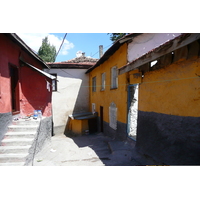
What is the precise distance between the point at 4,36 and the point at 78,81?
8071 mm

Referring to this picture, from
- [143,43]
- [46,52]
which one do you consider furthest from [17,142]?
[46,52]

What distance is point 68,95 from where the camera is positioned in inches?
485

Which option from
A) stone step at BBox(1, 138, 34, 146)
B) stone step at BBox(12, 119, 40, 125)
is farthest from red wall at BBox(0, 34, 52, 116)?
stone step at BBox(1, 138, 34, 146)

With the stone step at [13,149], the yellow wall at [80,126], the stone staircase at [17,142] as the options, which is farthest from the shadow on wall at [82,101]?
the stone step at [13,149]

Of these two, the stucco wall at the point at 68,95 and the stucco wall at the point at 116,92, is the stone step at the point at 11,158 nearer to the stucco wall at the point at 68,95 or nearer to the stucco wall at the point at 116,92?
the stucco wall at the point at 116,92

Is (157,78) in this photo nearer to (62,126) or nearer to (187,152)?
(187,152)

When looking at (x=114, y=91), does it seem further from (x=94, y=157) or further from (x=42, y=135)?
(x=42, y=135)

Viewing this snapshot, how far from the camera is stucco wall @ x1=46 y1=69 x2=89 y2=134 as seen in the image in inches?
472

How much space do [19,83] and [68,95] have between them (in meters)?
6.43

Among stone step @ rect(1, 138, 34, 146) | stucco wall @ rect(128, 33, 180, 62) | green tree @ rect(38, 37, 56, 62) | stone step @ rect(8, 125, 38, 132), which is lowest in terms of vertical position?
stone step @ rect(1, 138, 34, 146)

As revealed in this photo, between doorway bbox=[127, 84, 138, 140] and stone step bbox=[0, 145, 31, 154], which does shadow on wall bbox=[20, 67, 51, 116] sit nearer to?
stone step bbox=[0, 145, 31, 154]

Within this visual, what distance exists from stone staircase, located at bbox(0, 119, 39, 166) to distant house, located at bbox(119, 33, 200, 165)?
397 centimetres

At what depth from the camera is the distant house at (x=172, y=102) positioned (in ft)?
9.46

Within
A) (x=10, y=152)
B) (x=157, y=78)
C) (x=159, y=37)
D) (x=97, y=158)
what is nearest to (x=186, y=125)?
(x=157, y=78)
